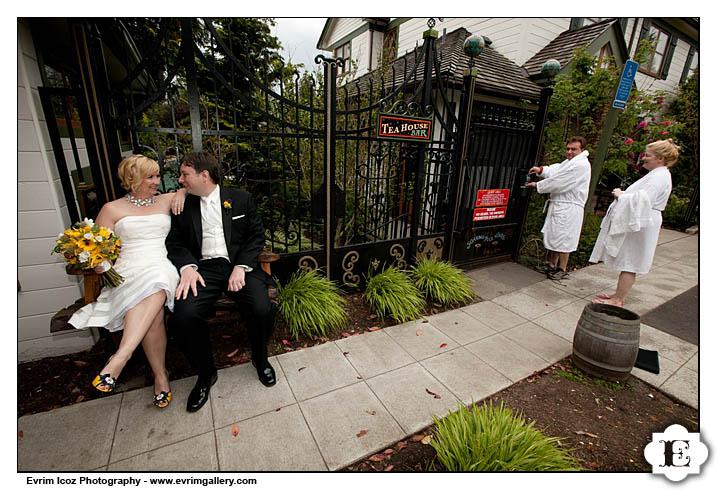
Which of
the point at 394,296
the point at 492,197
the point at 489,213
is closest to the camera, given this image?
the point at 394,296

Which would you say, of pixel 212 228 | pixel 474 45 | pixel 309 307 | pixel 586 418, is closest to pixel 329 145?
pixel 212 228

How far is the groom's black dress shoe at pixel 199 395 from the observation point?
225 centimetres

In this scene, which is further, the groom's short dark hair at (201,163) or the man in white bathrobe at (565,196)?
the man in white bathrobe at (565,196)

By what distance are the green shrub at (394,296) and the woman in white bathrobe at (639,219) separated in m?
2.44

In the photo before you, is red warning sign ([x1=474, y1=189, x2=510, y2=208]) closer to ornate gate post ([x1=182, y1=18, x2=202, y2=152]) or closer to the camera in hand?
the camera in hand

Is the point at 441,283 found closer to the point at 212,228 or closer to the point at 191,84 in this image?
the point at 212,228

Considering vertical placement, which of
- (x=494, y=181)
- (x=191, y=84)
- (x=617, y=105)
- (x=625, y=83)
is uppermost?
(x=625, y=83)

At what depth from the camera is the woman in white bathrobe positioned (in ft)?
10.9

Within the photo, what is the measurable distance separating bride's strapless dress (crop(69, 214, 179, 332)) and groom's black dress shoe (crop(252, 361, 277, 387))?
86 centimetres

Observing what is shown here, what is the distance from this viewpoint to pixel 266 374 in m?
2.53

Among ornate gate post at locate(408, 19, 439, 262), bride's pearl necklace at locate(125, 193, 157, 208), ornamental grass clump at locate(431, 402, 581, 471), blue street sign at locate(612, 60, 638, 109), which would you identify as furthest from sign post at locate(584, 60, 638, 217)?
bride's pearl necklace at locate(125, 193, 157, 208)

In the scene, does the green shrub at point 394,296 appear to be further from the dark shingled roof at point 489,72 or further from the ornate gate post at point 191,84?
the dark shingled roof at point 489,72

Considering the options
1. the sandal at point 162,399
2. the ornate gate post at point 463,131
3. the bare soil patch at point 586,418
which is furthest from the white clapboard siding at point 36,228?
the ornate gate post at point 463,131

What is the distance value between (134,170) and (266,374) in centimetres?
193
